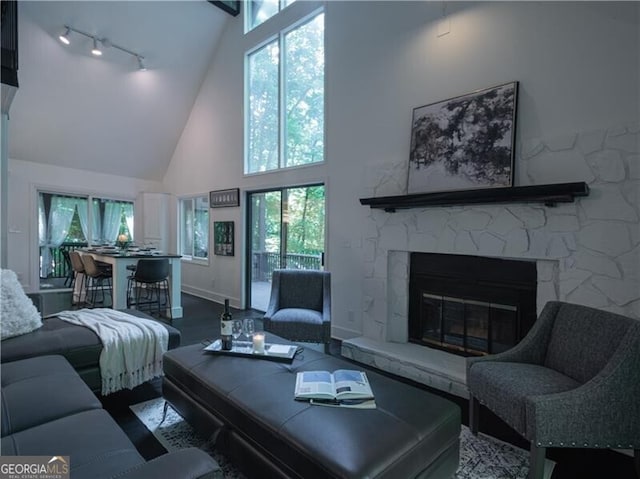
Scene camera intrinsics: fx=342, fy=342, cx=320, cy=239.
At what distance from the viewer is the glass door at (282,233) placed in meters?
4.86

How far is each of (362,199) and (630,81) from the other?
7.42ft

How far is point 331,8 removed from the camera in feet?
14.4

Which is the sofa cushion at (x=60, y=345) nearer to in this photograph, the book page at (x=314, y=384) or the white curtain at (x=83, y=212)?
the book page at (x=314, y=384)

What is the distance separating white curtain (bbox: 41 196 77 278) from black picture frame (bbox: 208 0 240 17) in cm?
506

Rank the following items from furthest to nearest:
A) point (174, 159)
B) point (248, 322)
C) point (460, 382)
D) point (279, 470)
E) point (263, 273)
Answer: point (174, 159)
point (263, 273)
point (460, 382)
point (248, 322)
point (279, 470)

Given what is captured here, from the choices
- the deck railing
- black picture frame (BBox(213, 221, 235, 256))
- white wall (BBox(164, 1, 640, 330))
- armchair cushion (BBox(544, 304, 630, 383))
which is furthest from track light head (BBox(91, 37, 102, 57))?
armchair cushion (BBox(544, 304, 630, 383))

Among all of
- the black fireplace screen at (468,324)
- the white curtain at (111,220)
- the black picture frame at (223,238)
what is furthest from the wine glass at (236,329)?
the white curtain at (111,220)

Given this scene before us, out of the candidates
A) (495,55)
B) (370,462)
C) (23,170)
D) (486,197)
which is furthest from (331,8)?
(23,170)

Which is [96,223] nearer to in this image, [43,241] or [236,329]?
[43,241]

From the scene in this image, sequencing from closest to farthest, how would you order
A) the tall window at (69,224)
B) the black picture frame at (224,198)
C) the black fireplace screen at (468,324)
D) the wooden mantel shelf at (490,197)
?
the wooden mantel shelf at (490,197)
the black fireplace screen at (468,324)
the black picture frame at (224,198)
the tall window at (69,224)

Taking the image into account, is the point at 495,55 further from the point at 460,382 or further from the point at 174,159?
the point at 174,159

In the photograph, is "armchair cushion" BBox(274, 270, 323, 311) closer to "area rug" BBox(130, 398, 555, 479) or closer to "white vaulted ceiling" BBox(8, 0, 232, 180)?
"area rug" BBox(130, 398, 555, 479)

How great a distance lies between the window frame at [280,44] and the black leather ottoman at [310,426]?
3.19 meters

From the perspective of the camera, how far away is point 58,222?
7.36 metres
